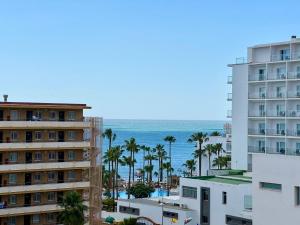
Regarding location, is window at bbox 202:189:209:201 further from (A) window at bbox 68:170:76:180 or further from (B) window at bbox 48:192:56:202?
(B) window at bbox 48:192:56:202

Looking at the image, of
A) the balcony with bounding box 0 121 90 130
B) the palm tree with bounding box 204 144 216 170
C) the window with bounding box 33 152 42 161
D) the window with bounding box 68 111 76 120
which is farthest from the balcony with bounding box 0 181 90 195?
the palm tree with bounding box 204 144 216 170

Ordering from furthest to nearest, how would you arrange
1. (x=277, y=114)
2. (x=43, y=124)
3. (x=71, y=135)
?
(x=277, y=114)
(x=71, y=135)
(x=43, y=124)

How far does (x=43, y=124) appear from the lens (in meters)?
58.1

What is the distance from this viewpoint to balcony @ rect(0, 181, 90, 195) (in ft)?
185

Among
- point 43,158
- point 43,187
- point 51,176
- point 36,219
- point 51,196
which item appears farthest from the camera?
point 51,196

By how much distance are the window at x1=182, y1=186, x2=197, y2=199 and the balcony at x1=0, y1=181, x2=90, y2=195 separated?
11451 millimetres

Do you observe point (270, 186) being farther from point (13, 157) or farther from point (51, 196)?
point (13, 157)

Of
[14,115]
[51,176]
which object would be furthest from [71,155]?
[14,115]

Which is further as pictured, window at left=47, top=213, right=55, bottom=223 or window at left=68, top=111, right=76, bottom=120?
window at left=68, top=111, right=76, bottom=120

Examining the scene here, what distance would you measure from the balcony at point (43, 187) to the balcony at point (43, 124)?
233 inches

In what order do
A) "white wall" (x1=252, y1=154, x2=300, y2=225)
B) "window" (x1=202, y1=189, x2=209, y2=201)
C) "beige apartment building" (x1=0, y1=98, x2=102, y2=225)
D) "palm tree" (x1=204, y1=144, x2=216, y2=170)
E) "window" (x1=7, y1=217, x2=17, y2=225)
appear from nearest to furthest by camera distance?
"white wall" (x1=252, y1=154, x2=300, y2=225), "beige apartment building" (x1=0, y1=98, x2=102, y2=225), "window" (x1=7, y1=217, x2=17, y2=225), "window" (x1=202, y1=189, x2=209, y2=201), "palm tree" (x1=204, y1=144, x2=216, y2=170)

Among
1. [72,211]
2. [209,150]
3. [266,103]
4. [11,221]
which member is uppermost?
[266,103]

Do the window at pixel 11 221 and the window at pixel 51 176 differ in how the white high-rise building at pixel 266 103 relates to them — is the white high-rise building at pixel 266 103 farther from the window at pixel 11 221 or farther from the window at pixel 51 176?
the window at pixel 11 221

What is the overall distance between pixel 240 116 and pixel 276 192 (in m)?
37.8
